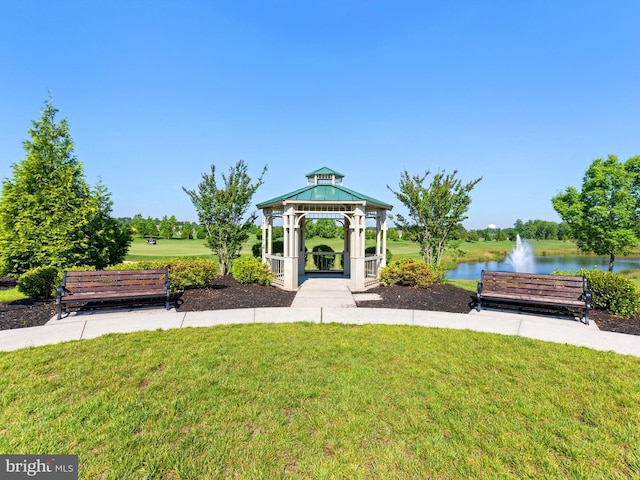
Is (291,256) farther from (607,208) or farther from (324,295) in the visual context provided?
(607,208)

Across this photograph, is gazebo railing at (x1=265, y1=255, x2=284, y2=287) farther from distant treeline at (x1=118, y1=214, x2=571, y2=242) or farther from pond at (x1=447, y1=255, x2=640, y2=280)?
pond at (x1=447, y1=255, x2=640, y2=280)

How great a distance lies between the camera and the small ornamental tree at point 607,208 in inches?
555

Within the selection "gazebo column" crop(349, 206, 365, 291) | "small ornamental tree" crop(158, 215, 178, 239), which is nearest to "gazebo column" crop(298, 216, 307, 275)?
"gazebo column" crop(349, 206, 365, 291)

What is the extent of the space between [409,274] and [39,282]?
999 cm

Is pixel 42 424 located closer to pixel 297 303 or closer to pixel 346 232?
pixel 297 303

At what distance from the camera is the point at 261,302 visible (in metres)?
7.64

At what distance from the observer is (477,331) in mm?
5633

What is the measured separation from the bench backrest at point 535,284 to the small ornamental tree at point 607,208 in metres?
10.8

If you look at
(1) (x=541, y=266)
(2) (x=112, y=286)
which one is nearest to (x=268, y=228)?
(2) (x=112, y=286)

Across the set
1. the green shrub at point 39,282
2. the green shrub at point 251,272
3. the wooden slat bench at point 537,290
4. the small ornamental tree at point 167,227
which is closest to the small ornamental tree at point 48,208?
the green shrub at point 39,282

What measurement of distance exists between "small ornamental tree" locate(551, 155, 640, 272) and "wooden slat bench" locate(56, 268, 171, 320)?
60.8 feet

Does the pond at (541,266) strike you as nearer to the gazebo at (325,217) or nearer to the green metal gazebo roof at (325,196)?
the gazebo at (325,217)

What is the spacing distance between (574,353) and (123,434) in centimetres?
588

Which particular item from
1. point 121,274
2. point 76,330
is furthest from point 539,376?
point 121,274
